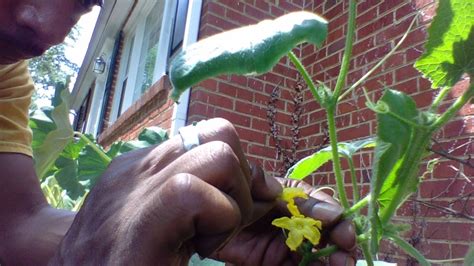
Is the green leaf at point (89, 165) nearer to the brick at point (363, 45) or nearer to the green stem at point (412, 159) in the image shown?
the green stem at point (412, 159)

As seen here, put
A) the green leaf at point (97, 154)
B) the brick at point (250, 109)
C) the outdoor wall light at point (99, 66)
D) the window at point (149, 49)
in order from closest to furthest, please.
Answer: the green leaf at point (97, 154) < the brick at point (250, 109) < the window at point (149, 49) < the outdoor wall light at point (99, 66)

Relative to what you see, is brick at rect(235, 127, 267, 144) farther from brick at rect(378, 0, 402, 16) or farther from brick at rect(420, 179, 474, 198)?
brick at rect(420, 179, 474, 198)

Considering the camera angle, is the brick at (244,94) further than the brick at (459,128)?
Yes

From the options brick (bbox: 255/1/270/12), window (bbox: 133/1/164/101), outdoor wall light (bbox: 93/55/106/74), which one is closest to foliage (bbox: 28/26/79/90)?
outdoor wall light (bbox: 93/55/106/74)

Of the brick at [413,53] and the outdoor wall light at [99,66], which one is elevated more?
the outdoor wall light at [99,66]

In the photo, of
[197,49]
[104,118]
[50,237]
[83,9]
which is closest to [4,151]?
[50,237]

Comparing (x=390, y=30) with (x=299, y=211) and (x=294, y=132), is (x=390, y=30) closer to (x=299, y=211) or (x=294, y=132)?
(x=294, y=132)

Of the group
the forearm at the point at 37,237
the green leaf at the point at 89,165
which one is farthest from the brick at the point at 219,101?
the forearm at the point at 37,237
